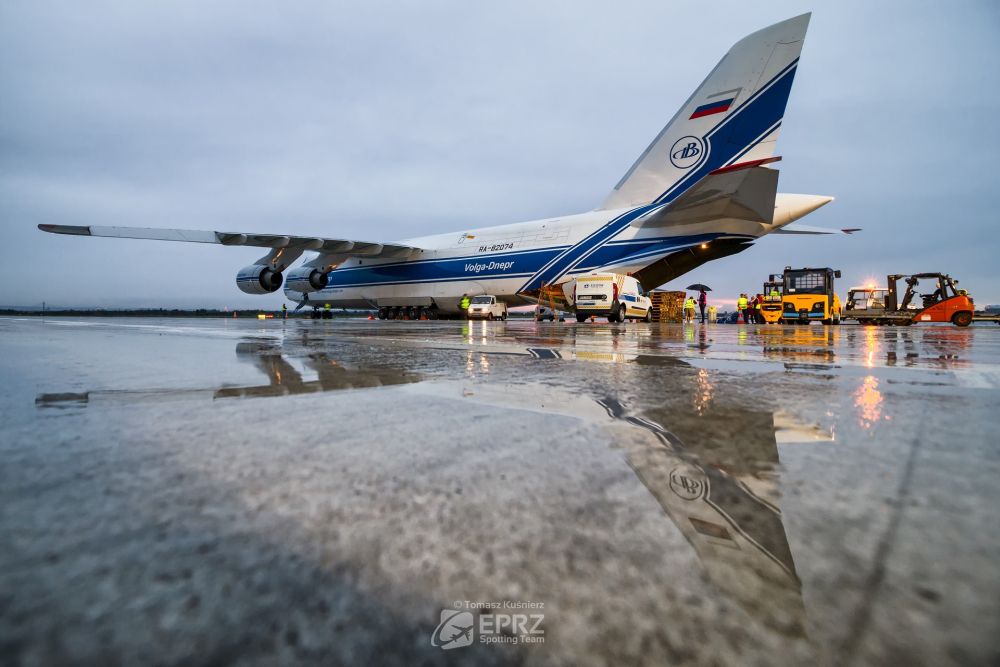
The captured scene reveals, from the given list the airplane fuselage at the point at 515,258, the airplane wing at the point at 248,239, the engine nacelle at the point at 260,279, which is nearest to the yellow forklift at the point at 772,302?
the airplane fuselage at the point at 515,258

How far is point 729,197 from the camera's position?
31.4 feet

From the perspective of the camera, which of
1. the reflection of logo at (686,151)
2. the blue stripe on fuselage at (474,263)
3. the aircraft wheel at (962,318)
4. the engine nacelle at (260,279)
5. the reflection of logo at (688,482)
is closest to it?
the reflection of logo at (688,482)

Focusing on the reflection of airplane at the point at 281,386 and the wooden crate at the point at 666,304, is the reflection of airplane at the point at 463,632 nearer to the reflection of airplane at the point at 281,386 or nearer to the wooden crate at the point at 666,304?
the reflection of airplane at the point at 281,386

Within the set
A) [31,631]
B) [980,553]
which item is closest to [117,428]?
[31,631]

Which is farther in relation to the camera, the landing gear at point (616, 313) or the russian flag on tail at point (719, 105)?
the landing gear at point (616, 313)

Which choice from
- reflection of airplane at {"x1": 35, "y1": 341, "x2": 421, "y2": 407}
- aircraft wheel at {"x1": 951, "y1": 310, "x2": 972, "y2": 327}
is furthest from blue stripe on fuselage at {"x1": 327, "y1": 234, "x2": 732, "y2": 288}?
aircraft wheel at {"x1": 951, "y1": 310, "x2": 972, "y2": 327}

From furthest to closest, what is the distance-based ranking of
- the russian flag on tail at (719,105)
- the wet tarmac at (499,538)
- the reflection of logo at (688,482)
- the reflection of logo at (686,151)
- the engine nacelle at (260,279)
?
the engine nacelle at (260,279) → the reflection of logo at (686,151) → the russian flag on tail at (719,105) → the reflection of logo at (688,482) → the wet tarmac at (499,538)

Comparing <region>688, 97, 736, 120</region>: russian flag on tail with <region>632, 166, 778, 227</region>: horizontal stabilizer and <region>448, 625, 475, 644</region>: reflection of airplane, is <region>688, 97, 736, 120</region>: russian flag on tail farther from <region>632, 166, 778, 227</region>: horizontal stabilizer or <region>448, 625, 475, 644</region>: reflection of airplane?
<region>448, 625, 475, 644</region>: reflection of airplane

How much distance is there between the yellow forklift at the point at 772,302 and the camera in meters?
19.0

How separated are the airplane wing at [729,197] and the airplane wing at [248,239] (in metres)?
9.61

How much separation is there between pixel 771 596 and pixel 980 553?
0.30 meters

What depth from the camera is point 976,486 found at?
0.73 metres

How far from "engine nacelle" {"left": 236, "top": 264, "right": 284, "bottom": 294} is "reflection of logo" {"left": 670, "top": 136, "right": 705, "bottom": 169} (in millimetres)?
12912

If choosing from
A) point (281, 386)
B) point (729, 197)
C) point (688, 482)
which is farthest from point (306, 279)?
point (688, 482)
